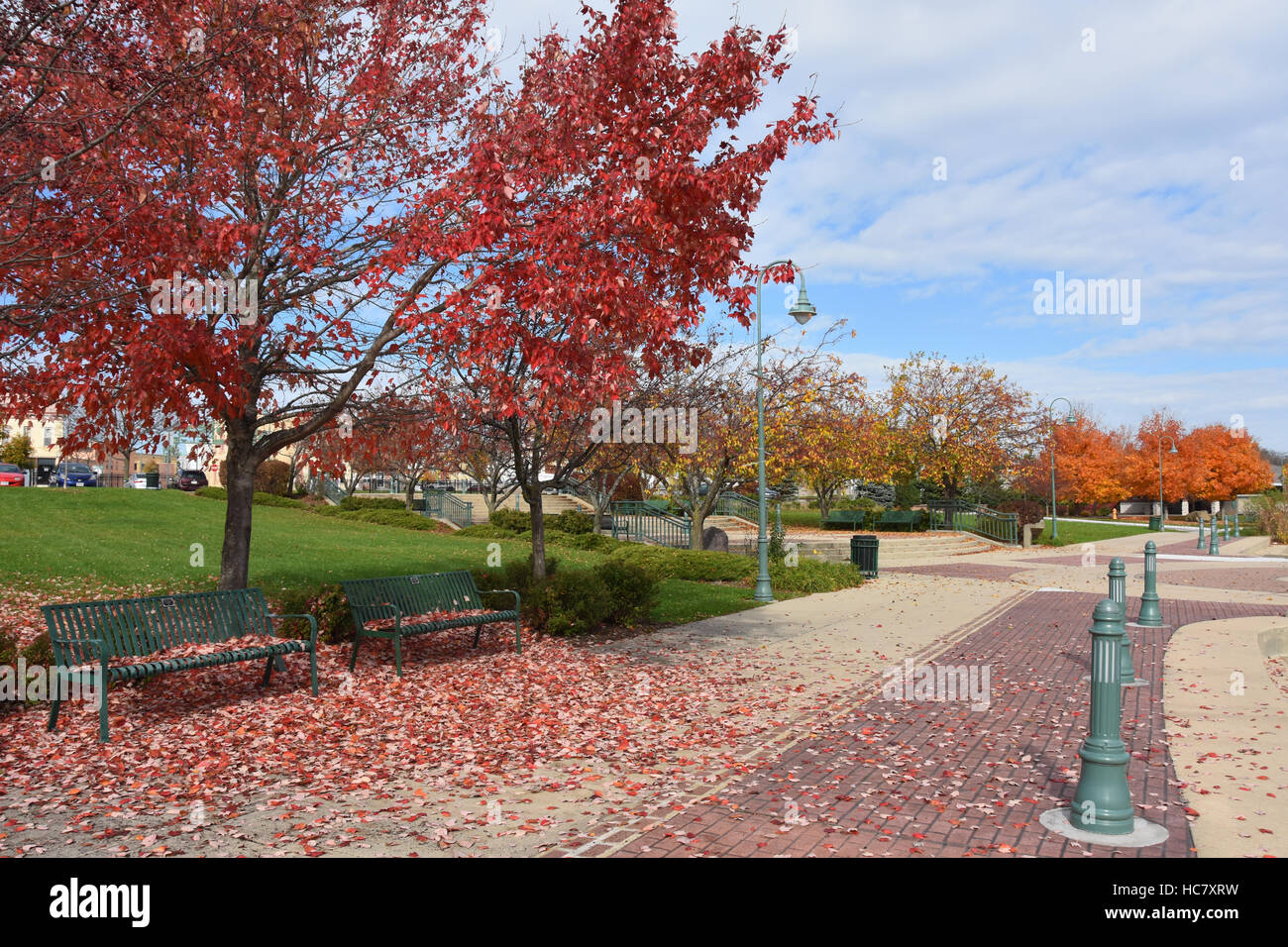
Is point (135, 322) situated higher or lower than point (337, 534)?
higher

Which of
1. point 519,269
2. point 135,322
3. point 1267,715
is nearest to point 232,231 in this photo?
point 135,322

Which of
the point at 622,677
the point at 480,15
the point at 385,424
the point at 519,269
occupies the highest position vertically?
the point at 480,15

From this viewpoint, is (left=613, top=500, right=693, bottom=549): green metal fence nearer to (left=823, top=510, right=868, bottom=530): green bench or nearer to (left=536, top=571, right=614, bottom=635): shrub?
(left=823, top=510, right=868, bottom=530): green bench

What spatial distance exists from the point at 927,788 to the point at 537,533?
286 inches

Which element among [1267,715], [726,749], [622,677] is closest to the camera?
[726,749]

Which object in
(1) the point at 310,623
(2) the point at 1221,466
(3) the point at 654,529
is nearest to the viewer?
(1) the point at 310,623

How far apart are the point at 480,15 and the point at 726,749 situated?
7772mm

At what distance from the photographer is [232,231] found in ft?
23.9

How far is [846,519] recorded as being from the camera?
38.7 metres

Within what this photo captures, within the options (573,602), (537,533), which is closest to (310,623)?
(573,602)

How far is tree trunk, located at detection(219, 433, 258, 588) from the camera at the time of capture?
8.91 meters

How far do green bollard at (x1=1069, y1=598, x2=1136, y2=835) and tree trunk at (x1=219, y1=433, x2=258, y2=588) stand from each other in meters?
7.61

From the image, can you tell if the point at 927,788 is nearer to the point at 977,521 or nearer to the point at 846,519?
the point at 846,519
